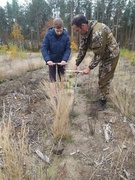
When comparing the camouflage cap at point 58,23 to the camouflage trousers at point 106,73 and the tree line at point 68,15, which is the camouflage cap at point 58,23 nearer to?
the camouflage trousers at point 106,73

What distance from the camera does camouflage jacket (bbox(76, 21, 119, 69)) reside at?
9.30ft

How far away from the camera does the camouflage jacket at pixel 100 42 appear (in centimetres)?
284

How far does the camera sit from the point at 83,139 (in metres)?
2.62

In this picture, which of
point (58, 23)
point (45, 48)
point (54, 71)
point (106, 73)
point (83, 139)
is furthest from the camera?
point (54, 71)

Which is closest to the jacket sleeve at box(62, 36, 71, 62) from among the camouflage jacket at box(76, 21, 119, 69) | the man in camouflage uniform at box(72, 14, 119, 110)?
the man in camouflage uniform at box(72, 14, 119, 110)

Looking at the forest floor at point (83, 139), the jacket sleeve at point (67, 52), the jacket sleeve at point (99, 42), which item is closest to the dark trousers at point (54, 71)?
the jacket sleeve at point (67, 52)

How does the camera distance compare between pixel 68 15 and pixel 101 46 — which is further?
pixel 68 15

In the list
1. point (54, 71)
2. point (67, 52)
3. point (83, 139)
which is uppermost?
point (67, 52)

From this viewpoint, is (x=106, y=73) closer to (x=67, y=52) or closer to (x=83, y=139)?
(x=67, y=52)

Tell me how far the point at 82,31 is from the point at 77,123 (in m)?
1.44

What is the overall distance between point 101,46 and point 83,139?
140cm

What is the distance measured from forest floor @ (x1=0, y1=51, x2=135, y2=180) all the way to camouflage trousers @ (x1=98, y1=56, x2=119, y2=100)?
0.33 meters

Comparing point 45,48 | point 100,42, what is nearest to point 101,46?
point 100,42

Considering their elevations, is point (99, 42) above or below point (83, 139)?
above
